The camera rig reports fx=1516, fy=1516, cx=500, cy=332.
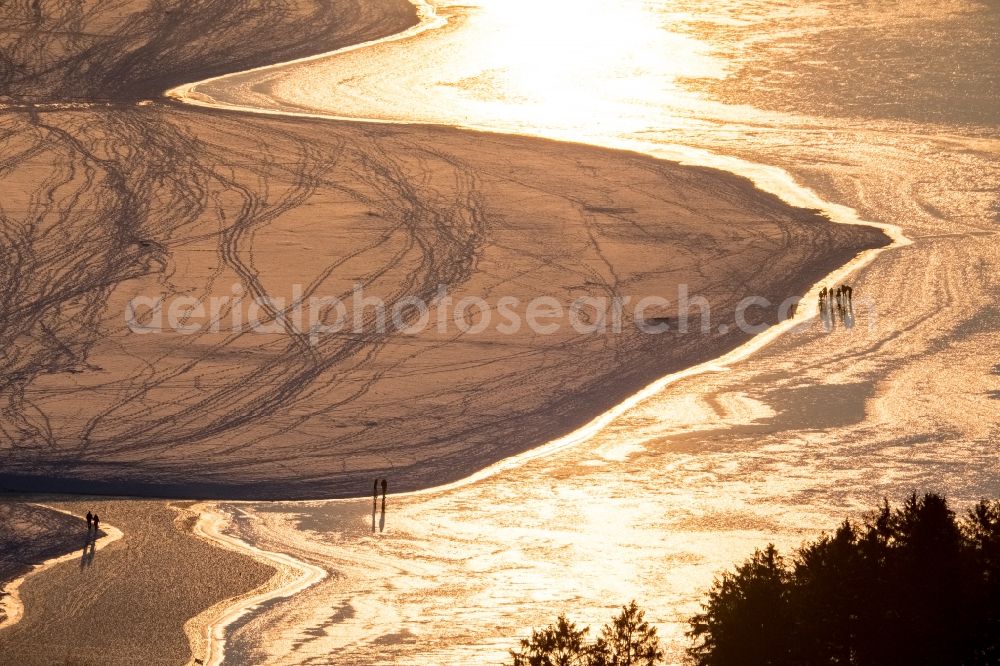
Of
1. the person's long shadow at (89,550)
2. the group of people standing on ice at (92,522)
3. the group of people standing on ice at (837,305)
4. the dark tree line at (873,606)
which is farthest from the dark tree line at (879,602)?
the group of people standing on ice at (837,305)

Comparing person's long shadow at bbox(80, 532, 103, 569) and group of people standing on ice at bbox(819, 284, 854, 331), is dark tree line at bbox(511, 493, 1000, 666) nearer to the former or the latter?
person's long shadow at bbox(80, 532, 103, 569)

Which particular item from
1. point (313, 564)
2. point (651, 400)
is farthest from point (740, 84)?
point (313, 564)

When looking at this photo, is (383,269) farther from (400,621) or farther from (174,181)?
(400,621)

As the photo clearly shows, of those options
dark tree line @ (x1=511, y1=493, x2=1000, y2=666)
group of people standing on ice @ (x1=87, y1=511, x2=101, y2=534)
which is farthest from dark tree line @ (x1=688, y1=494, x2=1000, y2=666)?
group of people standing on ice @ (x1=87, y1=511, x2=101, y2=534)

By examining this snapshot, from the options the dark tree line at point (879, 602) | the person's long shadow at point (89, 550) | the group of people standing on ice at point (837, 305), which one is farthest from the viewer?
the group of people standing on ice at point (837, 305)

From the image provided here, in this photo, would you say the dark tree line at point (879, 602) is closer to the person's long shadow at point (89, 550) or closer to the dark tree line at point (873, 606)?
the dark tree line at point (873, 606)

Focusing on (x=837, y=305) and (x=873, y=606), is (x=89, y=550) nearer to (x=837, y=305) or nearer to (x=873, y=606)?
(x=873, y=606)

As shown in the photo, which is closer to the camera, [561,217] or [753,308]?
[753,308]
